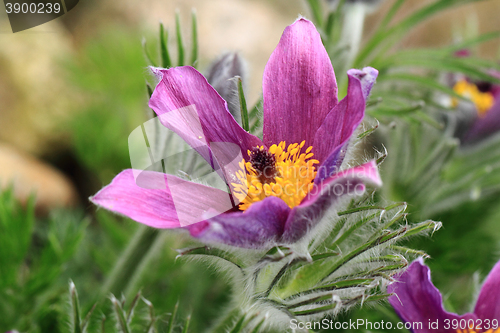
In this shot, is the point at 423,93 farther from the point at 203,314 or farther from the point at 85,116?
the point at 85,116

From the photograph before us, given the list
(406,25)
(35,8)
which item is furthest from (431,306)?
(35,8)

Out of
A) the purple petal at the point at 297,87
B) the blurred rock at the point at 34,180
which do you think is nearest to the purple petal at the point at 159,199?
the purple petal at the point at 297,87

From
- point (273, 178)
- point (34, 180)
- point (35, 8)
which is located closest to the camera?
point (273, 178)

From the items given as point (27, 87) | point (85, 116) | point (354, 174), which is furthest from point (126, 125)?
point (354, 174)

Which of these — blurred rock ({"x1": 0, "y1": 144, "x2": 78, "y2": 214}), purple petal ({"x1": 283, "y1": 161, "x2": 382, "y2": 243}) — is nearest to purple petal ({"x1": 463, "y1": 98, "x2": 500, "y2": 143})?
purple petal ({"x1": 283, "y1": 161, "x2": 382, "y2": 243})

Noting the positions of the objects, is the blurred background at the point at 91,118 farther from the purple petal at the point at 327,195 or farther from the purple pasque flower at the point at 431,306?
the purple petal at the point at 327,195

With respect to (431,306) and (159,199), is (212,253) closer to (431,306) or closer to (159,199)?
(159,199)
